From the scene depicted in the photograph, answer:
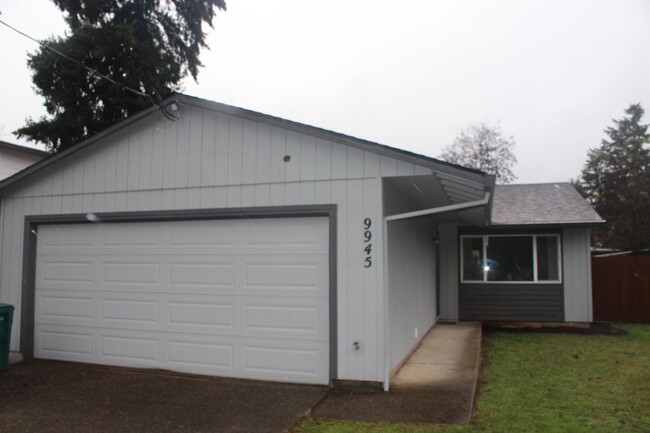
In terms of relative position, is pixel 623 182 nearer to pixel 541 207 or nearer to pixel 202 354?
pixel 541 207

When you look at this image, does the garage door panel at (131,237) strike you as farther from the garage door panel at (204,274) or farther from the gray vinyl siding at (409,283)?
the gray vinyl siding at (409,283)

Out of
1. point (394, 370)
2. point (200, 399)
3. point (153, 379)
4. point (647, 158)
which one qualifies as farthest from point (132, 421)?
point (647, 158)

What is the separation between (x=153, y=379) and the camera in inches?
281

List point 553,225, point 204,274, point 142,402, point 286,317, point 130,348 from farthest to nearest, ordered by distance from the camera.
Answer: point 553,225
point 130,348
point 204,274
point 286,317
point 142,402

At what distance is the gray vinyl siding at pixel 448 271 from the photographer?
1335 centimetres

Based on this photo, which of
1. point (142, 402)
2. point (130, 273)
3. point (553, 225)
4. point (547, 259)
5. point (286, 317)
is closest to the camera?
point (142, 402)

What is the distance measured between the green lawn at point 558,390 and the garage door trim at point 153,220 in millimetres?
1848

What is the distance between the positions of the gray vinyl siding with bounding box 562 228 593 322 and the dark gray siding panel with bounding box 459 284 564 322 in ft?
0.67

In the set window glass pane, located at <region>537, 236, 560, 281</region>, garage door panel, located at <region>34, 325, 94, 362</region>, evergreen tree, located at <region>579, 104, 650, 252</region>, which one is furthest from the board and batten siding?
evergreen tree, located at <region>579, 104, 650, 252</region>

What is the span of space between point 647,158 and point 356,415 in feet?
143

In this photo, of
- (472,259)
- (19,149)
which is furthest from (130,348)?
(19,149)

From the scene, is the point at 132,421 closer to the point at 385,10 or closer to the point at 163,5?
the point at 385,10

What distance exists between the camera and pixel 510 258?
13.4m

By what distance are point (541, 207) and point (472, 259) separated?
228 cm
